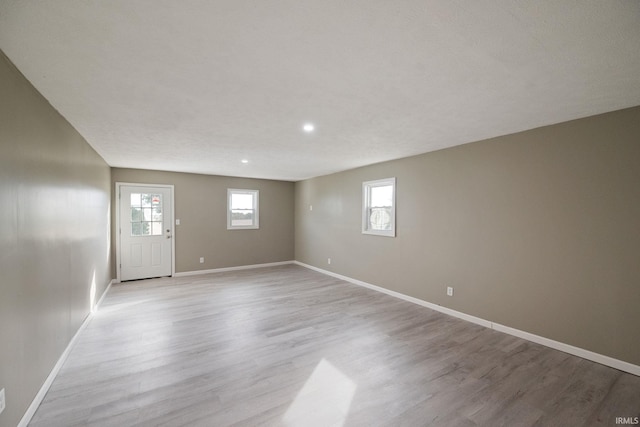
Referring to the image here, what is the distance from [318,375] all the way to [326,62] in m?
2.52

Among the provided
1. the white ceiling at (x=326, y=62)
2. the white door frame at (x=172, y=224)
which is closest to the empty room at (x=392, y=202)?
the white ceiling at (x=326, y=62)

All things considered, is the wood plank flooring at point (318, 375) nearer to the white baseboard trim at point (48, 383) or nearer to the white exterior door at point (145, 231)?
the white baseboard trim at point (48, 383)

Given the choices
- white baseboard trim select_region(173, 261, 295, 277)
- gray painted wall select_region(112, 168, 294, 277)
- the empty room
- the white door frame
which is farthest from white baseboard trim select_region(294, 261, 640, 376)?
the white door frame

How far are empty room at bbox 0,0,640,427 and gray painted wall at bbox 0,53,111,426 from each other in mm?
23

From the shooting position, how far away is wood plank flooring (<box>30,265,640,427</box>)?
1875mm

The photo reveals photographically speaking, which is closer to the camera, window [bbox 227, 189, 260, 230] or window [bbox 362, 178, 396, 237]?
window [bbox 362, 178, 396, 237]

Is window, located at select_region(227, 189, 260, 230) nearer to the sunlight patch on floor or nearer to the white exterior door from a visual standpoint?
the white exterior door

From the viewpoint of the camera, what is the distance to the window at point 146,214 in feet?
18.2

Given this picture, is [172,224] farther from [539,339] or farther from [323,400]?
[539,339]

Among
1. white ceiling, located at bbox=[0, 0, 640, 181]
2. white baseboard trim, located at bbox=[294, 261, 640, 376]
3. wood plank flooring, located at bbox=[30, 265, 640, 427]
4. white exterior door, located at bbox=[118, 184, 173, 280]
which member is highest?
white ceiling, located at bbox=[0, 0, 640, 181]

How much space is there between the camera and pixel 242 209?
6.86 m

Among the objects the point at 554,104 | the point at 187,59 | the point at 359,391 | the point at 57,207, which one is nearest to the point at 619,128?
the point at 554,104

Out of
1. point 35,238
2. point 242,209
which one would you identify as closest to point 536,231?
point 35,238

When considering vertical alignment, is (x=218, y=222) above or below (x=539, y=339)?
above
